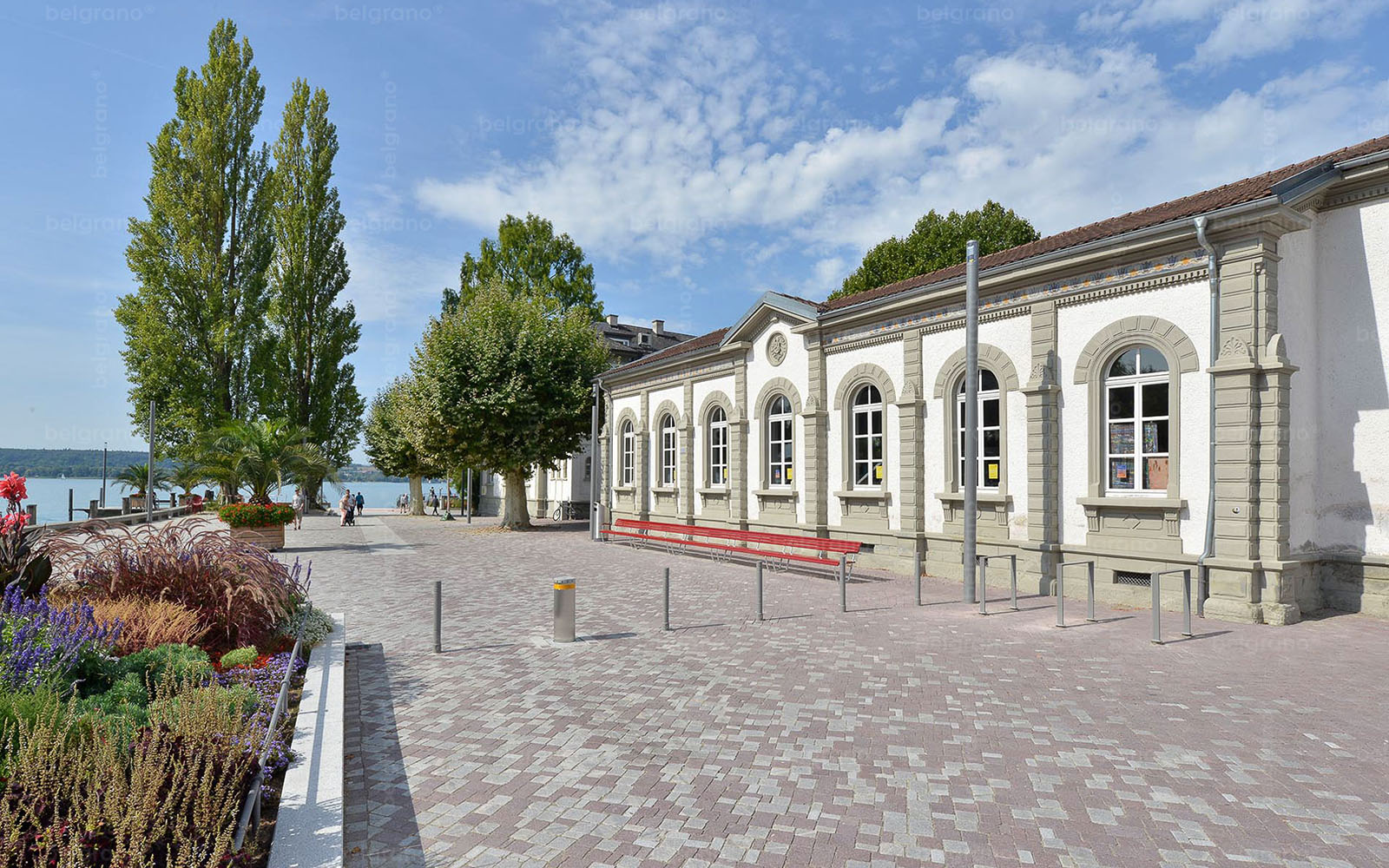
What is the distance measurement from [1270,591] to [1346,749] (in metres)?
5.73

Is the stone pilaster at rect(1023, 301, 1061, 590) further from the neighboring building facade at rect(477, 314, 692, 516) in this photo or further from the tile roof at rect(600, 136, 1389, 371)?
the neighboring building facade at rect(477, 314, 692, 516)

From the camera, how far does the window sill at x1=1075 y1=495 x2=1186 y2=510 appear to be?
11.5 meters

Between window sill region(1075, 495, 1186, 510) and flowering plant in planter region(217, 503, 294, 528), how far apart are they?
19420mm

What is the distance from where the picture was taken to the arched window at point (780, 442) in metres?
19.4

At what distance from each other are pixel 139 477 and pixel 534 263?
22138 millimetres

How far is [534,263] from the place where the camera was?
42.6m

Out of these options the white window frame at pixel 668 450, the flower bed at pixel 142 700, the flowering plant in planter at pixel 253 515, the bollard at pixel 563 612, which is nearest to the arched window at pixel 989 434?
the bollard at pixel 563 612

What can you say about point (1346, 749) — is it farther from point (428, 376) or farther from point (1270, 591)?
point (428, 376)

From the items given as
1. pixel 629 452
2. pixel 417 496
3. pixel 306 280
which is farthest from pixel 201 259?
pixel 629 452

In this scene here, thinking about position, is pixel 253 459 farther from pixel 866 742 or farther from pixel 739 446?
pixel 866 742

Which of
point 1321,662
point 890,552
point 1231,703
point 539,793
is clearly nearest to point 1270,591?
point 1321,662

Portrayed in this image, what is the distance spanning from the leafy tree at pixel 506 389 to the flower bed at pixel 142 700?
56.6 feet

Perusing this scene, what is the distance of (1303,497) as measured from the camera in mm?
11031

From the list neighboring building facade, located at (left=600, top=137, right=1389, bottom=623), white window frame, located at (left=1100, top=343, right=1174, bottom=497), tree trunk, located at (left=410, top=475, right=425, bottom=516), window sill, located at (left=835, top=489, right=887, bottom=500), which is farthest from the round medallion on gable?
tree trunk, located at (left=410, top=475, right=425, bottom=516)
